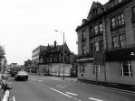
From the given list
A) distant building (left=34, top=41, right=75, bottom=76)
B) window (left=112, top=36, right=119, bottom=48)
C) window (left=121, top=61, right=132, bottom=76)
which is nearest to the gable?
window (left=112, top=36, right=119, bottom=48)

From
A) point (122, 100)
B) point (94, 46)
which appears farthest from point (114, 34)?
point (122, 100)

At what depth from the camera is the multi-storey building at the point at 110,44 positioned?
17984mm

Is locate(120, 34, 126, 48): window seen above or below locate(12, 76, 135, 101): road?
above

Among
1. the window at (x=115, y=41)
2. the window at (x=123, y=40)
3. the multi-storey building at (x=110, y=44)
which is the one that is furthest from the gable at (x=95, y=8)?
the window at (x=123, y=40)

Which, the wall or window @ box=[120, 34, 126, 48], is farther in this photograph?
the wall

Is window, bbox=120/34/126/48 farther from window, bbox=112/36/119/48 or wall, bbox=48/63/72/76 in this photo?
wall, bbox=48/63/72/76

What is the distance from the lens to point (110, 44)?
21297 millimetres

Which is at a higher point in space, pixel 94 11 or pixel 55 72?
pixel 94 11

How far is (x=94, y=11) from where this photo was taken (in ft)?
88.0

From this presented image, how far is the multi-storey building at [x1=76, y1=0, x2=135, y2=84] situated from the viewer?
708 inches

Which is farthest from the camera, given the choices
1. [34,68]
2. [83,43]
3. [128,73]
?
[34,68]

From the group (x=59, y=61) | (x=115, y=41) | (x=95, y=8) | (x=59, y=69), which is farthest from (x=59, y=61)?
(x=115, y=41)

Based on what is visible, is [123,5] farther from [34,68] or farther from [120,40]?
[34,68]

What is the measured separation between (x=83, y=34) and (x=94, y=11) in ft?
16.3
